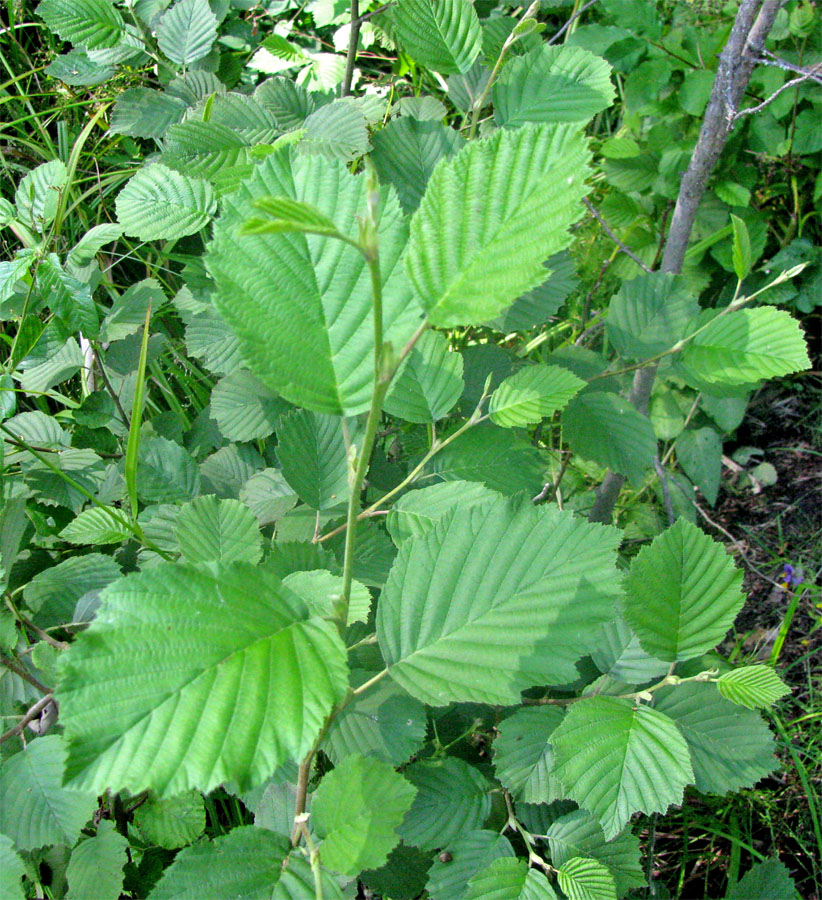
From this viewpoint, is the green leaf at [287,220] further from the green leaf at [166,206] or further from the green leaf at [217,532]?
the green leaf at [166,206]

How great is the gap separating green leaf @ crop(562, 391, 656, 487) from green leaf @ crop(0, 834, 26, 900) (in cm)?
82

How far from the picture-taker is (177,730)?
1.49ft

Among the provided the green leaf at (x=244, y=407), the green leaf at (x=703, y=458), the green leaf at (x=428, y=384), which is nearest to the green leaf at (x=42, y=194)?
the green leaf at (x=244, y=407)

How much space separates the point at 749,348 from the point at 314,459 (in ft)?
1.90

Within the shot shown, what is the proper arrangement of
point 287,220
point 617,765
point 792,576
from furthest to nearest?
1. point 792,576
2. point 617,765
3. point 287,220

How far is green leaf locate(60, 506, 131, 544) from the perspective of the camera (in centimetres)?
88

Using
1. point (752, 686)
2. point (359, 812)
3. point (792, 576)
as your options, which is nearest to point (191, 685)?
point (359, 812)

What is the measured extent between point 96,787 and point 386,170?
78 cm

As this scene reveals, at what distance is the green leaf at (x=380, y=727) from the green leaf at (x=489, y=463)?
0.26 metres

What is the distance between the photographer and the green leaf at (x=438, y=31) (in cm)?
90

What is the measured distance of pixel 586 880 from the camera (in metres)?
0.77

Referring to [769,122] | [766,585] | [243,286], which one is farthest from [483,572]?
[769,122]

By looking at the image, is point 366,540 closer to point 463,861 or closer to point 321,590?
point 321,590

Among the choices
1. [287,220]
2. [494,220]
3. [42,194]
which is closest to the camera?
[287,220]
